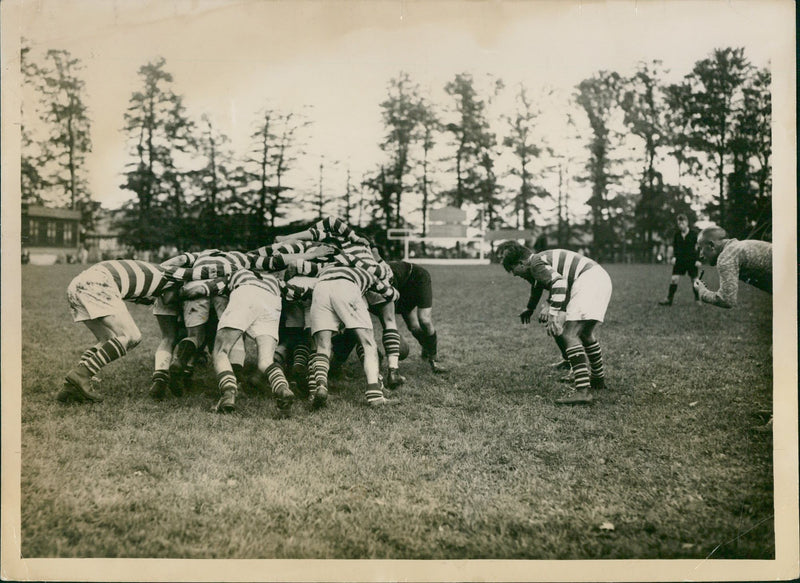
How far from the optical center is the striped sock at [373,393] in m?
3.26

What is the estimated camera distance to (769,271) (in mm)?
3043

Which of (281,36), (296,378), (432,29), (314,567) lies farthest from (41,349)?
(432,29)

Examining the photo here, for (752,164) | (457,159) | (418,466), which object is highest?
(457,159)

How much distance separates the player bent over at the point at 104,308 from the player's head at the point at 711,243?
3367mm

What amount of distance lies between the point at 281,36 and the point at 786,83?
2893mm

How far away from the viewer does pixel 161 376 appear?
11.4 ft

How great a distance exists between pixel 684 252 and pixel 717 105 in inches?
39.6

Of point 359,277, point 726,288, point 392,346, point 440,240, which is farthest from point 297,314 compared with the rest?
point 726,288

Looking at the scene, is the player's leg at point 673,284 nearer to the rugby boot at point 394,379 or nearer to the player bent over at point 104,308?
the rugby boot at point 394,379

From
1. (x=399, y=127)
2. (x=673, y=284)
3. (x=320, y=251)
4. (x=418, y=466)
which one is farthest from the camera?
(x=673, y=284)

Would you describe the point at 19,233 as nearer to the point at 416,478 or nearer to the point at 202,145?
the point at 202,145

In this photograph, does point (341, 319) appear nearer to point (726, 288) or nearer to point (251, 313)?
point (251, 313)

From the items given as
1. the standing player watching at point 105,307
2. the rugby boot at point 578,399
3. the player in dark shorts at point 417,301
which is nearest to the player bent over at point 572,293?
the rugby boot at point 578,399

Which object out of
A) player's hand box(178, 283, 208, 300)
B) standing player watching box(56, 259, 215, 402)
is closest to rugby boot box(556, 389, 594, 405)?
player's hand box(178, 283, 208, 300)
